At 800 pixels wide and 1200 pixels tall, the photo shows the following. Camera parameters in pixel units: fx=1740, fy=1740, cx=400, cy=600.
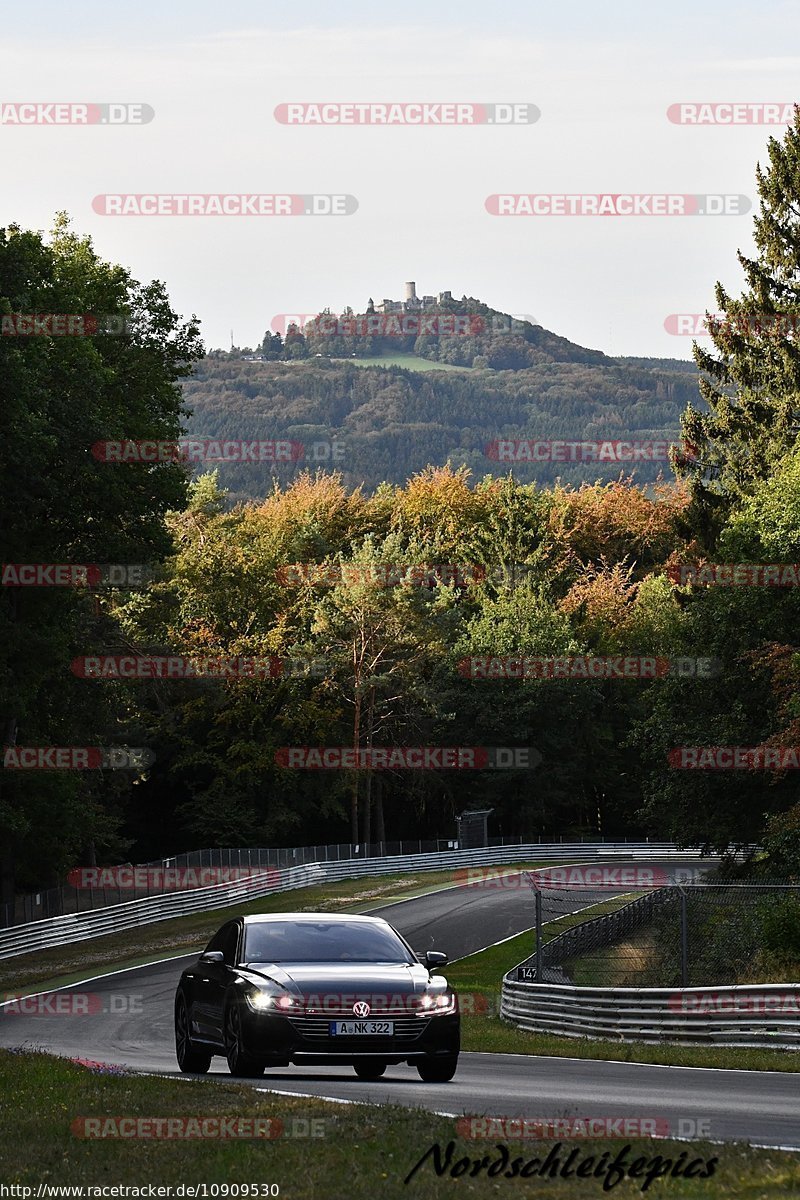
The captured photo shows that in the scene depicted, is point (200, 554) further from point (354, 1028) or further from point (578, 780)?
point (354, 1028)

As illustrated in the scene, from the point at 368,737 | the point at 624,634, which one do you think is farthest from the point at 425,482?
the point at 368,737

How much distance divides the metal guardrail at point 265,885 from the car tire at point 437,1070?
30.9 meters

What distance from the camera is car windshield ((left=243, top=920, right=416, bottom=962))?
1575cm

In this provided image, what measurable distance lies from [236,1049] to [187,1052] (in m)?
1.85

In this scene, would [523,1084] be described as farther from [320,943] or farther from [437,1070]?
[320,943]

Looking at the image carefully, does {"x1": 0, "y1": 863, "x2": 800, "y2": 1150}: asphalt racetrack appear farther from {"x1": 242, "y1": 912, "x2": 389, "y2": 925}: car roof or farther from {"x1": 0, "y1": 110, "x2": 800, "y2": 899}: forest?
{"x1": 0, "y1": 110, "x2": 800, "y2": 899}: forest

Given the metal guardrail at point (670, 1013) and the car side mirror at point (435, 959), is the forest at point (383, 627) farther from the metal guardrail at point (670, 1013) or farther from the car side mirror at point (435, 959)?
the car side mirror at point (435, 959)

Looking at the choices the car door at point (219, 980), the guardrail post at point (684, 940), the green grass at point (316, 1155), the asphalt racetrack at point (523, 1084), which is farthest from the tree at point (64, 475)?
the green grass at point (316, 1155)

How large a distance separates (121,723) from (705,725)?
29.9 metres

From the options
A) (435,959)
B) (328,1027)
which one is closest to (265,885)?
(435,959)

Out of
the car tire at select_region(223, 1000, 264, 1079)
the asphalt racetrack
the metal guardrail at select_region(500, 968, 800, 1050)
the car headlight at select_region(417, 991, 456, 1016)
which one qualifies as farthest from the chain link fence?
the car tire at select_region(223, 1000, 264, 1079)

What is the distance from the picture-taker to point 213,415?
197 m

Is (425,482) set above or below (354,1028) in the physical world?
above

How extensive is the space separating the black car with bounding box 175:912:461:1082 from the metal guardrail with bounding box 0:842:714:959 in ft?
98.4
